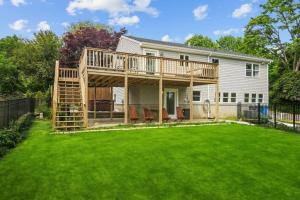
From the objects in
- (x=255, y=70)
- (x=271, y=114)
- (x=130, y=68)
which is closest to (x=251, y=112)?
(x=271, y=114)

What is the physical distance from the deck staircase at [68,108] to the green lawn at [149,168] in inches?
73.0

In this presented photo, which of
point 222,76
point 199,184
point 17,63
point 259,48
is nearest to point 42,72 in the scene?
point 17,63

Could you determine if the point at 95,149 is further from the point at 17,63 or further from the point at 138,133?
the point at 17,63

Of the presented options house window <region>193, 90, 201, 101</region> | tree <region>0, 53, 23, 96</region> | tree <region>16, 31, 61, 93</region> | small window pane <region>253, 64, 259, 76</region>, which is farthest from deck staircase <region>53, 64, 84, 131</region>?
small window pane <region>253, 64, 259, 76</region>

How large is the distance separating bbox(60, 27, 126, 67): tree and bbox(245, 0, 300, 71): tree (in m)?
17.0

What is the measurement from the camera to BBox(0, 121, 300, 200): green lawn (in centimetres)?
494

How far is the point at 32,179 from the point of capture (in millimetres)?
5355

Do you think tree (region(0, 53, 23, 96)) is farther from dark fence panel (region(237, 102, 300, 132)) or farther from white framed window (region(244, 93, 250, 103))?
white framed window (region(244, 93, 250, 103))

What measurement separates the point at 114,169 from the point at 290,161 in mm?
4890

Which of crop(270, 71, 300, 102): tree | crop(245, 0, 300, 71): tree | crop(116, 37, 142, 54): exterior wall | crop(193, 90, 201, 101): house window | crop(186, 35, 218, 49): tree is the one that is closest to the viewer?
crop(116, 37, 142, 54): exterior wall

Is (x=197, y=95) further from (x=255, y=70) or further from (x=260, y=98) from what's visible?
(x=260, y=98)

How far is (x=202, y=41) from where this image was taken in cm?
4800

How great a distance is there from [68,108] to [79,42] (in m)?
17.6

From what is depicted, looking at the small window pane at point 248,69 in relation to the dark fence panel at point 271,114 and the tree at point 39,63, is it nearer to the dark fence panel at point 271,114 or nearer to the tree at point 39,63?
the dark fence panel at point 271,114
